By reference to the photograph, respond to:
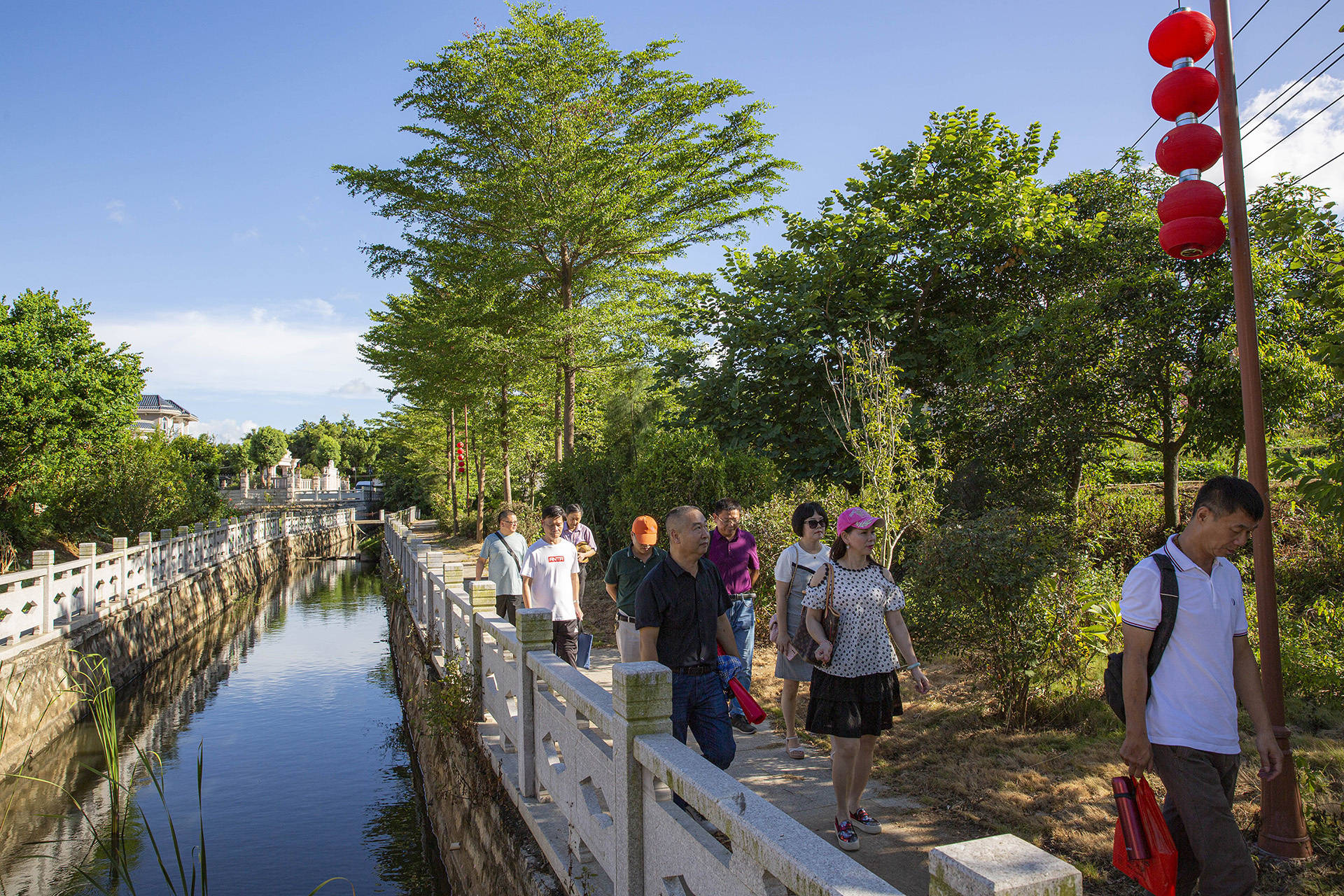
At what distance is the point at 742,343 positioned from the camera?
14102 millimetres

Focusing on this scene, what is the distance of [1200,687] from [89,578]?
1499 cm

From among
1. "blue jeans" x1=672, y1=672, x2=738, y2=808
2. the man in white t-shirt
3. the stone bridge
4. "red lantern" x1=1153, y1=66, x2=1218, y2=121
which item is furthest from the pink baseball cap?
Result: the man in white t-shirt

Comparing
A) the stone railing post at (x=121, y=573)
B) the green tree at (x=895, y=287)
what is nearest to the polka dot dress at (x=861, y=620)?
the green tree at (x=895, y=287)

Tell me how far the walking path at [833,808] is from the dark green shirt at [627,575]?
1.35 metres

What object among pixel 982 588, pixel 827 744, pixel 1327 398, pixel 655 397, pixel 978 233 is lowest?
pixel 827 744

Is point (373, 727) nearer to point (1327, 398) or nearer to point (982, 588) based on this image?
point (982, 588)

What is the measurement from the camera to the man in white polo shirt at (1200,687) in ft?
9.50

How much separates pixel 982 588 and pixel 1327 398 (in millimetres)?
5675

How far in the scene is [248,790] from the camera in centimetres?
966

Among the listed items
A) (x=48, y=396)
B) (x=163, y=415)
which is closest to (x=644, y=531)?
(x=48, y=396)

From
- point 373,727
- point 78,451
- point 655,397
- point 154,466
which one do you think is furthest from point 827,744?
point 154,466

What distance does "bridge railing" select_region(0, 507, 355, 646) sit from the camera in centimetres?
1063

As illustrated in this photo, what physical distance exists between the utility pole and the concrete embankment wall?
353 cm

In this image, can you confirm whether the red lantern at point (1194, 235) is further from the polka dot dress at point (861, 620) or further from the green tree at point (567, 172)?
the green tree at point (567, 172)
